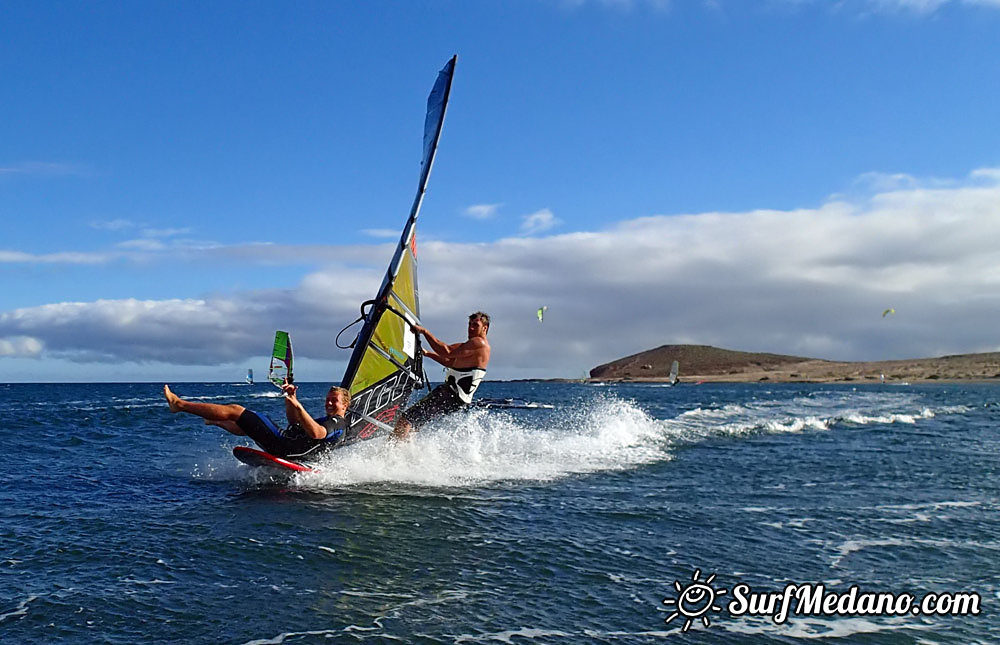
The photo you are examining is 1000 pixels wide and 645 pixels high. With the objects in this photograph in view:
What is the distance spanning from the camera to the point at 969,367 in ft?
347

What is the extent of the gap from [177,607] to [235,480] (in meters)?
5.81

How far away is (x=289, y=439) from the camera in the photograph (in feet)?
35.9

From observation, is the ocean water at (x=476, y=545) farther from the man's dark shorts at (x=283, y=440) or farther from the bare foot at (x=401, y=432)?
the man's dark shorts at (x=283, y=440)

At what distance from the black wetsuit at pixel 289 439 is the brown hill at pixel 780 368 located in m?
97.8

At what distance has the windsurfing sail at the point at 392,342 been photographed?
38.1 feet

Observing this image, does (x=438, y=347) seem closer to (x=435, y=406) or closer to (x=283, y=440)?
(x=435, y=406)

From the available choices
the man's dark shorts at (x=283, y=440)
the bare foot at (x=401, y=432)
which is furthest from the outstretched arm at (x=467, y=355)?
the man's dark shorts at (x=283, y=440)

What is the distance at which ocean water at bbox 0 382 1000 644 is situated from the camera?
5.58m

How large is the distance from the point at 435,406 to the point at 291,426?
2141 mm

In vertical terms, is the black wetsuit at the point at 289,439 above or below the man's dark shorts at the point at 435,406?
below

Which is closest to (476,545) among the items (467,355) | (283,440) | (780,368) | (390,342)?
(467,355)

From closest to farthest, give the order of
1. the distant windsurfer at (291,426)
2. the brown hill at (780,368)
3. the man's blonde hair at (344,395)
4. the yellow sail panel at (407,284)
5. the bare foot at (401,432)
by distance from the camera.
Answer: the distant windsurfer at (291,426)
the man's blonde hair at (344,395)
the yellow sail panel at (407,284)
the bare foot at (401,432)
the brown hill at (780,368)

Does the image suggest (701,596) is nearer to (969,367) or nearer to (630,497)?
(630,497)

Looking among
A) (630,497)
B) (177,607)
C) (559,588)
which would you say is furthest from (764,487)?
(177,607)
